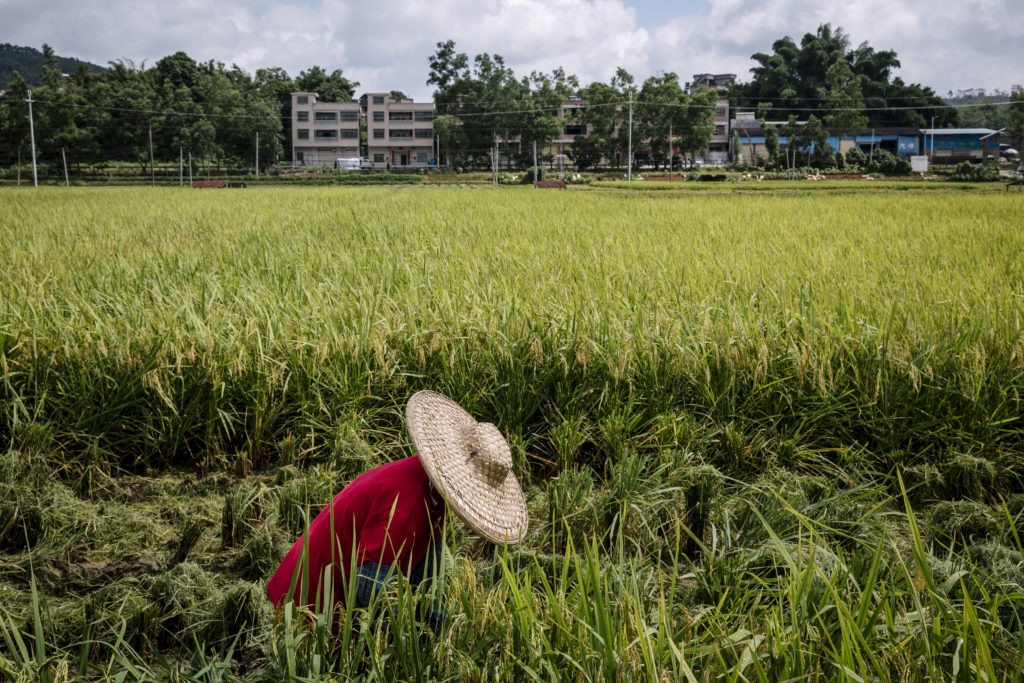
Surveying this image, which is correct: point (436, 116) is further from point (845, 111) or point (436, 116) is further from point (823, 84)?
point (823, 84)

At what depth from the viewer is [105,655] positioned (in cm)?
171

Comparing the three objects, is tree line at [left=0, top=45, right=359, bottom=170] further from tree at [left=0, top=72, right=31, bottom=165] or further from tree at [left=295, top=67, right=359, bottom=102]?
tree at [left=295, top=67, right=359, bottom=102]

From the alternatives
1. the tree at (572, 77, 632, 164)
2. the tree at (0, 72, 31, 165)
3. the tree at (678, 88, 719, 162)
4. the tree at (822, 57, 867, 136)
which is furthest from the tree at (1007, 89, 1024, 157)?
the tree at (0, 72, 31, 165)

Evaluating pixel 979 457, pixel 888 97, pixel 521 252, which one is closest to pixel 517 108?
pixel 888 97

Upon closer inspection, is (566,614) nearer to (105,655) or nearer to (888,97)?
(105,655)

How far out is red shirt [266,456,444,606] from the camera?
5.17 feet

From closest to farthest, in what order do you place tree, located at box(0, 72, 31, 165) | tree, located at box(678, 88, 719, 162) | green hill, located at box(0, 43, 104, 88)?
tree, located at box(0, 72, 31, 165) < tree, located at box(678, 88, 719, 162) < green hill, located at box(0, 43, 104, 88)

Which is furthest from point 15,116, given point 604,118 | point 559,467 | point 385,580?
point 385,580

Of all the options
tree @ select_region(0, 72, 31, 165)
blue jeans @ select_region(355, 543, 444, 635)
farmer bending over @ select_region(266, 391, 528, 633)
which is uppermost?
tree @ select_region(0, 72, 31, 165)

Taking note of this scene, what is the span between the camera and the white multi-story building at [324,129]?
58.6 meters

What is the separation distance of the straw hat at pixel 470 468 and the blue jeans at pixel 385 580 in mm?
107

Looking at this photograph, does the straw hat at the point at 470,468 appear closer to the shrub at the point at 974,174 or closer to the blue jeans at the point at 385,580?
the blue jeans at the point at 385,580

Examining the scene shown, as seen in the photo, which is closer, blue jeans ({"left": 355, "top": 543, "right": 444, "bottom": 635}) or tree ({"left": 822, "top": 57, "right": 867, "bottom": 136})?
blue jeans ({"left": 355, "top": 543, "right": 444, "bottom": 635})

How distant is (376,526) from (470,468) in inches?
8.6
